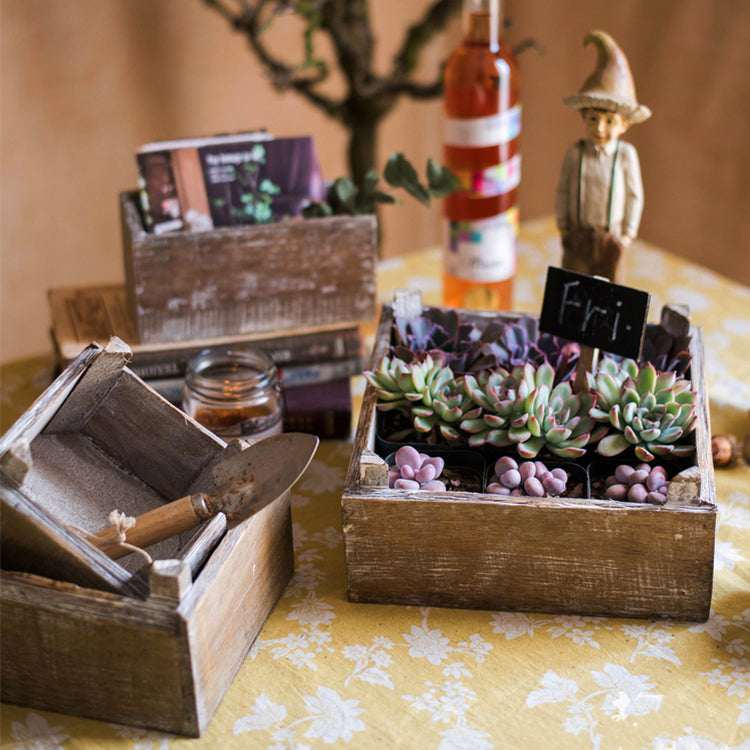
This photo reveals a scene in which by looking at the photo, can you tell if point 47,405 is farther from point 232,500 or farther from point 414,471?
point 414,471

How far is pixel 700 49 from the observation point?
1890 millimetres

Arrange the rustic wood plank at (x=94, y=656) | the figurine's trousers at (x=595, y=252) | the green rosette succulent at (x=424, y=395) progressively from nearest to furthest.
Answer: the rustic wood plank at (x=94, y=656)
the green rosette succulent at (x=424, y=395)
the figurine's trousers at (x=595, y=252)

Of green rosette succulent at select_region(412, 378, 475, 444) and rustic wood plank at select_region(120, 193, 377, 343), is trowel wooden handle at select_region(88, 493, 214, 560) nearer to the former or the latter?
green rosette succulent at select_region(412, 378, 475, 444)

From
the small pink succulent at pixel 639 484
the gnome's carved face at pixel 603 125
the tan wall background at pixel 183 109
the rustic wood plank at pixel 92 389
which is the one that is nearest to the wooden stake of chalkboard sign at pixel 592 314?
the small pink succulent at pixel 639 484

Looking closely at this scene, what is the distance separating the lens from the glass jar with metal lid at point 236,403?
947 millimetres

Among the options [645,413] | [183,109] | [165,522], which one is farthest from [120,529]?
[183,109]

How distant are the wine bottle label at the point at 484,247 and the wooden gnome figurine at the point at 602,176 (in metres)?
0.12

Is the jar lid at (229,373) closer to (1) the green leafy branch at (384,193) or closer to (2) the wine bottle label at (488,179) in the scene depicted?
(1) the green leafy branch at (384,193)

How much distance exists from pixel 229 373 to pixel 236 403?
9 centimetres

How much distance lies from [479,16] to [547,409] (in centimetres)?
59

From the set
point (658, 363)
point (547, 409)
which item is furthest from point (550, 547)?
point (658, 363)

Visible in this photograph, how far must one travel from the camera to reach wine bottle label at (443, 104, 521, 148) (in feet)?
3.73

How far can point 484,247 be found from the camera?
119cm

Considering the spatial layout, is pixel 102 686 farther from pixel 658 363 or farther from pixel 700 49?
pixel 700 49
